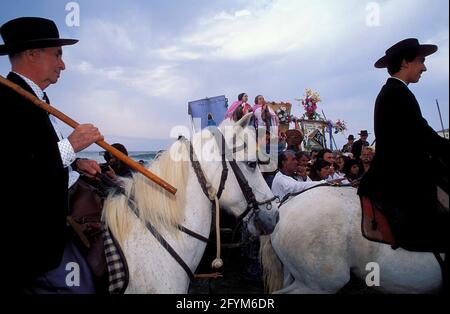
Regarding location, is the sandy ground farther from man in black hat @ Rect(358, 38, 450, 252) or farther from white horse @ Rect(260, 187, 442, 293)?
man in black hat @ Rect(358, 38, 450, 252)

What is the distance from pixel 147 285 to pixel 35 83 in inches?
59.3

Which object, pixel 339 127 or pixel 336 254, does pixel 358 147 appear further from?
pixel 336 254

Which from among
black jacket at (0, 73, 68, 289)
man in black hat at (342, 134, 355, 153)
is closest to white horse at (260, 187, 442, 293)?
black jacket at (0, 73, 68, 289)

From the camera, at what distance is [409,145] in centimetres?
309

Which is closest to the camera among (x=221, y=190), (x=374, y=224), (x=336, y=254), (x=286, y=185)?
(x=221, y=190)

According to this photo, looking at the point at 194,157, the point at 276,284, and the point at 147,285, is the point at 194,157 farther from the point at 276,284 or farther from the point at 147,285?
the point at 276,284

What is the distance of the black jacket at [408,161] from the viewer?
3064 mm

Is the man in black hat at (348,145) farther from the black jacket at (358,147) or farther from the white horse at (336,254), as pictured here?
the white horse at (336,254)

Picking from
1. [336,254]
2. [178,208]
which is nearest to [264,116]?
[336,254]

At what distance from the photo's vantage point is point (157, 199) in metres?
2.46

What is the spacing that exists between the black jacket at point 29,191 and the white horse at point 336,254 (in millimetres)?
2404

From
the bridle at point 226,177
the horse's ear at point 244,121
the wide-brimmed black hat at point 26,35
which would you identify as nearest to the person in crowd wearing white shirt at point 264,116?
the horse's ear at point 244,121

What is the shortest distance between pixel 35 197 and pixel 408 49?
3.37 meters
